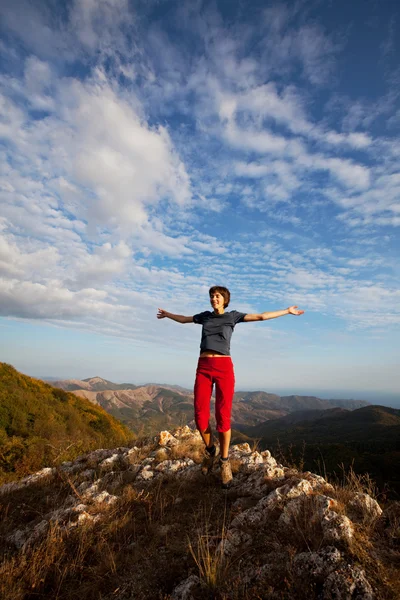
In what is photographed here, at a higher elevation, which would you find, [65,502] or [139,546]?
[139,546]

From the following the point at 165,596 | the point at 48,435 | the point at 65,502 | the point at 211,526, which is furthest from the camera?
the point at 48,435

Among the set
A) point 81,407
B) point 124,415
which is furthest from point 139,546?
point 124,415

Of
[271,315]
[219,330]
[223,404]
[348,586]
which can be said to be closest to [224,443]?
[223,404]

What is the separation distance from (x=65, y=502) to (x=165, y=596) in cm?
284

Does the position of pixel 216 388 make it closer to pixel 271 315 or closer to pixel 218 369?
pixel 218 369

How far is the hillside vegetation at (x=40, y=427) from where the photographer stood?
28.2 ft

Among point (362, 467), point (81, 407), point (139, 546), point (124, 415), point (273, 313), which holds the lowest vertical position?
point (124, 415)

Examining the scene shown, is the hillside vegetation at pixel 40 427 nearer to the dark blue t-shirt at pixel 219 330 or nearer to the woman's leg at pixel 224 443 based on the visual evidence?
the woman's leg at pixel 224 443

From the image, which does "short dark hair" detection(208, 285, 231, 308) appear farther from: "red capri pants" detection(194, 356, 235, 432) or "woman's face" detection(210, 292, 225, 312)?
"red capri pants" detection(194, 356, 235, 432)

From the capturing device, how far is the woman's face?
205 inches

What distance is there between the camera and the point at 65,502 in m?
4.46

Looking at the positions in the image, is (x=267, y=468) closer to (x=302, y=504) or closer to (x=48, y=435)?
(x=302, y=504)

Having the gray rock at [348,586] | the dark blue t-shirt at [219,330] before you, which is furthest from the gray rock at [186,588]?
the dark blue t-shirt at [219,330]

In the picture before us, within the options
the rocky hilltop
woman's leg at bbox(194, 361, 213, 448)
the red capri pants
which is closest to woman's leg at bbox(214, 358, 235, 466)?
the red capri pants
